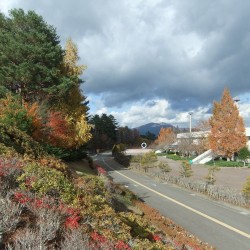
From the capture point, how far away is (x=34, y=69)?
31688mm

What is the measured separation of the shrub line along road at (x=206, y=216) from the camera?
46.4ft

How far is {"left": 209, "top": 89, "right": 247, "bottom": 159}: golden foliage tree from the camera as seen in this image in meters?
52.5

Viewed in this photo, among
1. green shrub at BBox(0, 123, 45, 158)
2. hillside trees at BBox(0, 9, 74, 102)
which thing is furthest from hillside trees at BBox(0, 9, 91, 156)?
green shrub at BBox(0, 123, 45, 158)

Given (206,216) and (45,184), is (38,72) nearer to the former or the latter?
(206,216)

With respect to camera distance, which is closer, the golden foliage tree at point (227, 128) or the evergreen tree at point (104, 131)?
the golden foliage tree at point (227, 128)

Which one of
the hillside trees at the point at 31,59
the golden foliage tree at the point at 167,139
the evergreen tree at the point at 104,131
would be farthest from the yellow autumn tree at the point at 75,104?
the evergreen tree at the point at 104,131

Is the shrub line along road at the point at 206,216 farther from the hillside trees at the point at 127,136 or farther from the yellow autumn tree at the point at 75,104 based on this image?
the hillside trees at the point at 127,136

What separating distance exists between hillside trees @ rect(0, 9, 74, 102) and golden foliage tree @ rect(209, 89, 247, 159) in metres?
28.5

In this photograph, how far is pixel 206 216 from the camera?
60.9 feet

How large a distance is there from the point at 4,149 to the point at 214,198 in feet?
56.5

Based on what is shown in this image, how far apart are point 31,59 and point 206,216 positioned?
72.4 feet

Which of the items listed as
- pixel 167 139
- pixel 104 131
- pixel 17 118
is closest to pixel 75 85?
pixel 17 118

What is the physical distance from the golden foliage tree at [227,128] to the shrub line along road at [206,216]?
26770 mm

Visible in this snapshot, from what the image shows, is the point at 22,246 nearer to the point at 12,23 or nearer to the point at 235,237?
the point at 235,237
